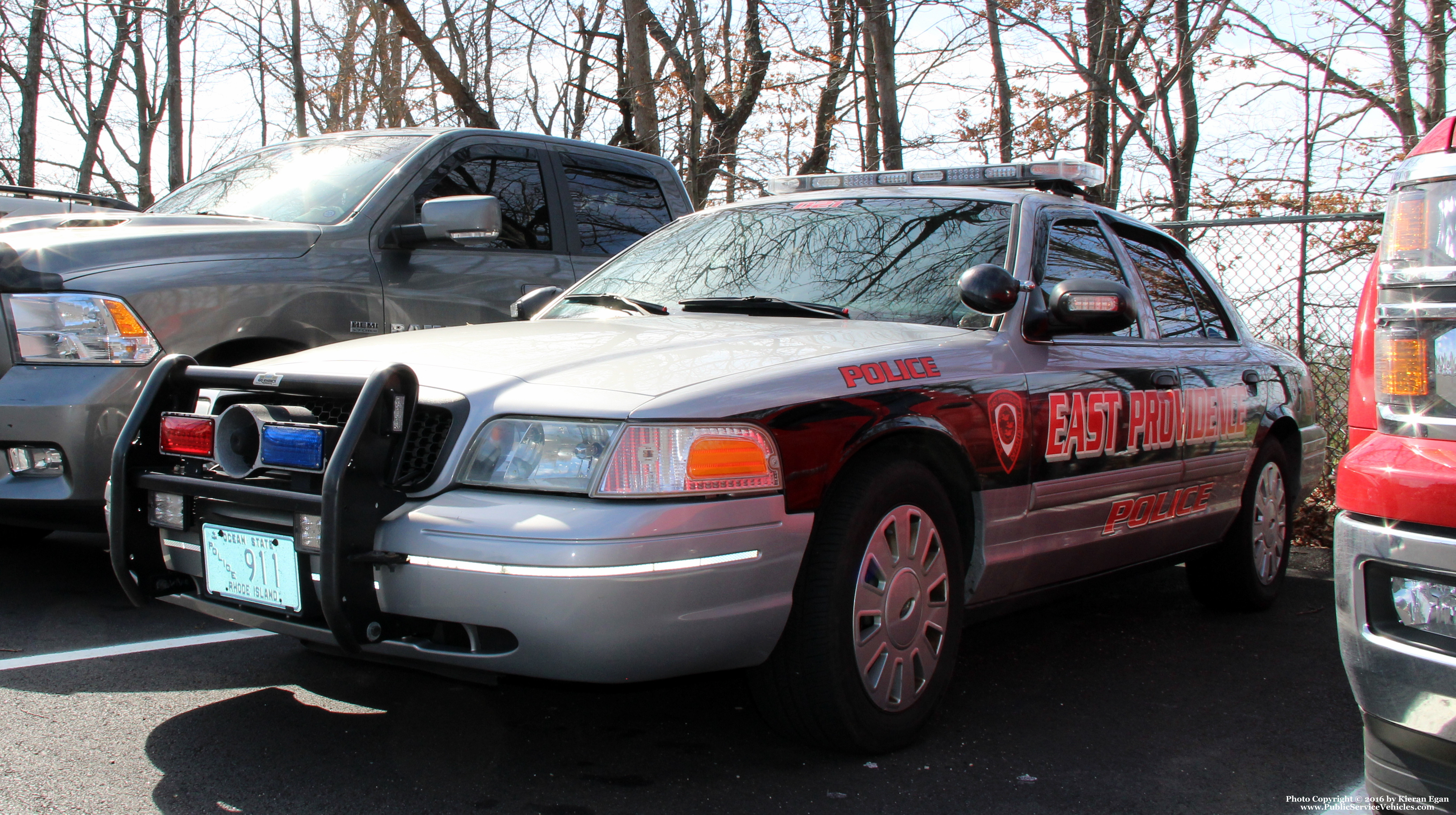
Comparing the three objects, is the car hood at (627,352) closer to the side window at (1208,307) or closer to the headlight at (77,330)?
the headlight at (77,330)

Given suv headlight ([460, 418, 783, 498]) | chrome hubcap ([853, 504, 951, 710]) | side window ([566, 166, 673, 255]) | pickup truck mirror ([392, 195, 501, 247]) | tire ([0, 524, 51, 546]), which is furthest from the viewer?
side window ([566, 166, 673, 255])

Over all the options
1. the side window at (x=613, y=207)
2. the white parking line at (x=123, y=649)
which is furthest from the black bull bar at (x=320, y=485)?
the side window at (x=613, y=207)

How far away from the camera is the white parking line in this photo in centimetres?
360

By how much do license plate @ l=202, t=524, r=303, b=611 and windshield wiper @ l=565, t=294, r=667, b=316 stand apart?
1.47 metres

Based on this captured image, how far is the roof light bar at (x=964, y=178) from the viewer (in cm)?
429

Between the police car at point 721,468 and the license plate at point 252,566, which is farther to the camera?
the license plate at point 252,566

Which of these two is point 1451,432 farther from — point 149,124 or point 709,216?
point 149,124

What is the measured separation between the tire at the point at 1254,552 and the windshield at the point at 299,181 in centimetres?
392

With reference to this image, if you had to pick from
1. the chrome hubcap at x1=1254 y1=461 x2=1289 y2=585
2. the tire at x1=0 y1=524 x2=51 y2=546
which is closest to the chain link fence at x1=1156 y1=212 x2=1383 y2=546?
the chrome hubcap at x1=1254 y1=461 x2=1289 y2=585

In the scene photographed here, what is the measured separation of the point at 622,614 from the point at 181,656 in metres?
2.11

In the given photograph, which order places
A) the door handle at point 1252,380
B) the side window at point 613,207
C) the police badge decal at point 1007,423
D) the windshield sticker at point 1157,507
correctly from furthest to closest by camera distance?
the side window at point 613,207 → the door handle at point 1252,380 → the windshield sticker at point 1157,507 → the police badge decal at point 1007,423

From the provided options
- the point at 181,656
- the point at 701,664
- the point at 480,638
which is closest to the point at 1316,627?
the point at 701,664

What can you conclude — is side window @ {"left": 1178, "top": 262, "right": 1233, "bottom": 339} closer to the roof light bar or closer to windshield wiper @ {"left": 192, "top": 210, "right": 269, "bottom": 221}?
the roof light bar

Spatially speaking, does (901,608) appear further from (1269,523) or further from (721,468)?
(1269,523)
